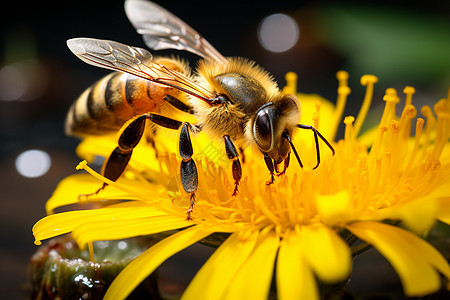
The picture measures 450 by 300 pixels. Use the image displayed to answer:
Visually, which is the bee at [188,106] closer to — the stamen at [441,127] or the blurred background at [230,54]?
the stamen at [441,127]

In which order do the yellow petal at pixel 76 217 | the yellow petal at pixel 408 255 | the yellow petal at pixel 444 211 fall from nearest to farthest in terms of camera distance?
1. the yellow petal at pixel 408 255
2. the yellow petal at pixel 444 211
3. the yellow petal at pixel 76 217

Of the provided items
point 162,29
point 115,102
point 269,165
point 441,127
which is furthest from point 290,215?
point 162,29

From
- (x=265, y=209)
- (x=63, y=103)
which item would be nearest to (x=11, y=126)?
(x=63, y=103)

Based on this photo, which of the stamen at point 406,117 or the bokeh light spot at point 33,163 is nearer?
the stamen at point 406,117

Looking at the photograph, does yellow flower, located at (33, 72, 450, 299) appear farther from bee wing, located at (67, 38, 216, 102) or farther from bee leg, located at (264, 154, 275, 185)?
bee wing, located at (67, 38, 216, 102)

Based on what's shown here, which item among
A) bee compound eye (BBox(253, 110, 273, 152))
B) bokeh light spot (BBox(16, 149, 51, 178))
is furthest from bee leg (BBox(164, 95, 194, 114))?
bokeh light spot (BBox(16, 149, 51, 178))

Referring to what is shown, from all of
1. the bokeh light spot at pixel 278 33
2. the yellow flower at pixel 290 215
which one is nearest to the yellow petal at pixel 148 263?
the yellow flower at pixel 290 215

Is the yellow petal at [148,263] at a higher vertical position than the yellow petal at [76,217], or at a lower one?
lower
